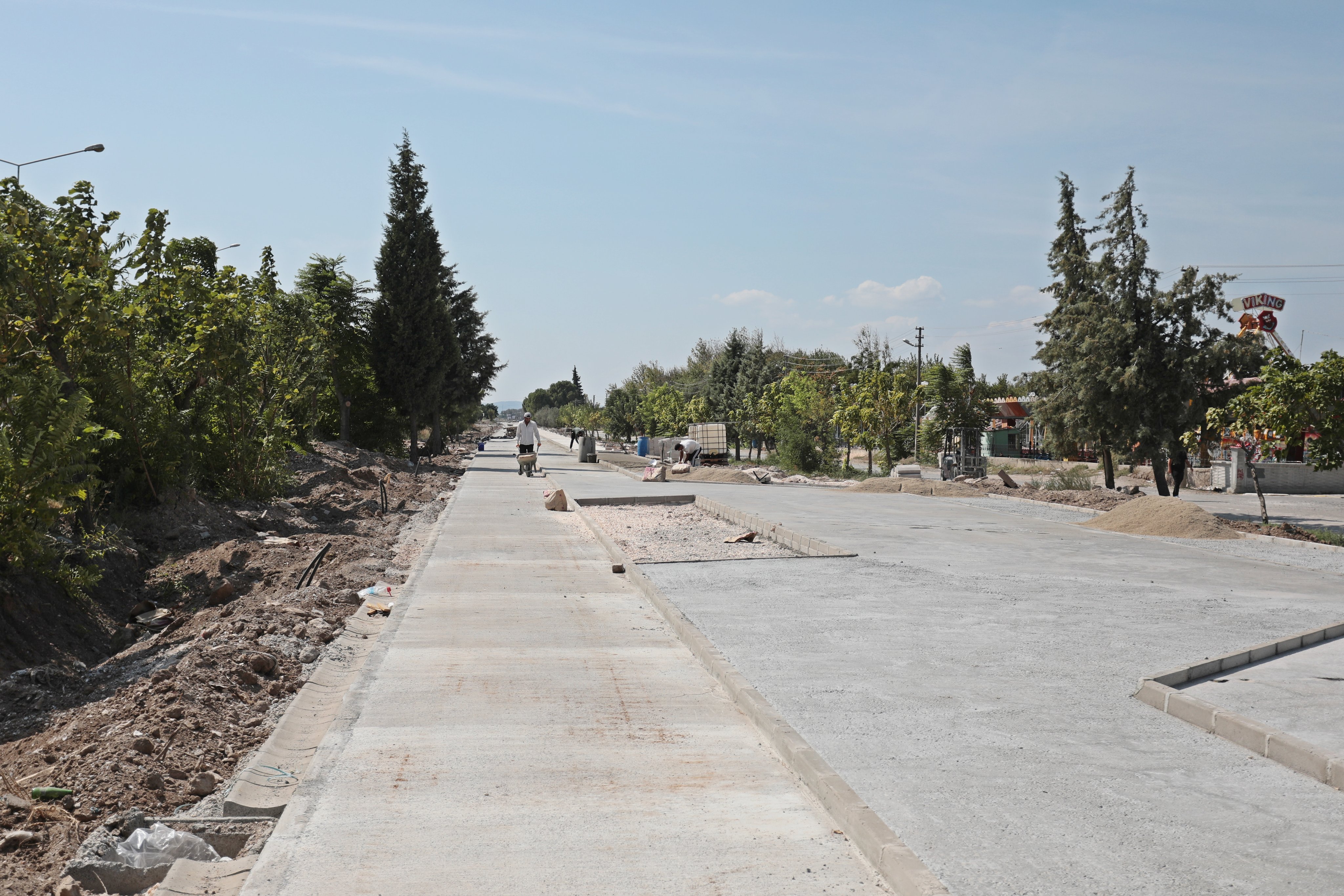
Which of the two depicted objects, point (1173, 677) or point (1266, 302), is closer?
point (1173, 677)

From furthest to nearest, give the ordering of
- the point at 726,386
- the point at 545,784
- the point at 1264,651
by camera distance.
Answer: the point at 726,386 < the point at 1264,651 < the point at 545,784

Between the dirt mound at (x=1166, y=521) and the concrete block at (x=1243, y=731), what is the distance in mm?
12858

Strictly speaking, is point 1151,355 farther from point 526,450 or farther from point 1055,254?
point 1055,254

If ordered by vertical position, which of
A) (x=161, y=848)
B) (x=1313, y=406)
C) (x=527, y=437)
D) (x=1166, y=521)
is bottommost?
(x=161, y=848)

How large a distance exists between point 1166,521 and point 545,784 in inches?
635

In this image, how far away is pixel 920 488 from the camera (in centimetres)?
2828

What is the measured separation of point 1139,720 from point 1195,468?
33.6 metres

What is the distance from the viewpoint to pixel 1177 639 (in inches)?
316

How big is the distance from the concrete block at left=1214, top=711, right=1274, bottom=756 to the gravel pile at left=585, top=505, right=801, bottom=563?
692cm

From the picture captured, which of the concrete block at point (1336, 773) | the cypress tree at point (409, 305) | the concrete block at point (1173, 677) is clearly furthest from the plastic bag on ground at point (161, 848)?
the cypress tree at point (409, 305)

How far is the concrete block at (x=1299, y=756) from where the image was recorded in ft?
15.7

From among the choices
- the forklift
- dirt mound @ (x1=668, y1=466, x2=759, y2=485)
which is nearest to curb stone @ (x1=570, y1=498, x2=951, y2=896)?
dirt mound @ (x1=668, y1=466, x2=759, y2=485)

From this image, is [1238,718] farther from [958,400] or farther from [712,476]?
[958,400]

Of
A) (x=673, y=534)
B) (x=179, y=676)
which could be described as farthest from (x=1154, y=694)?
(x=673, y=534)
